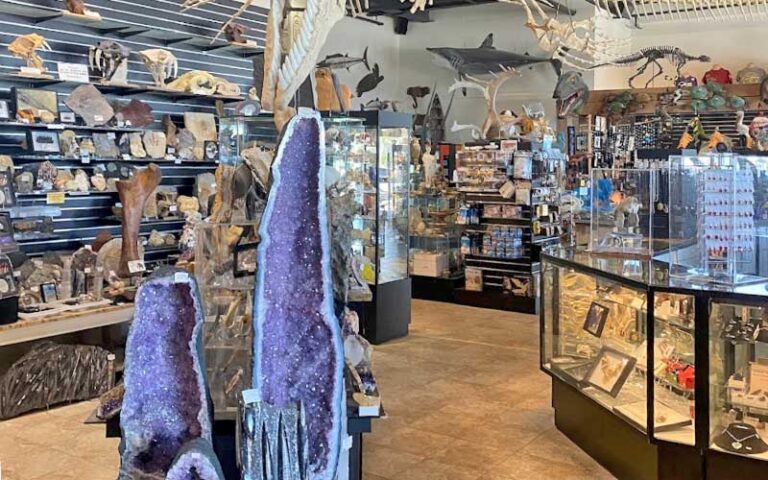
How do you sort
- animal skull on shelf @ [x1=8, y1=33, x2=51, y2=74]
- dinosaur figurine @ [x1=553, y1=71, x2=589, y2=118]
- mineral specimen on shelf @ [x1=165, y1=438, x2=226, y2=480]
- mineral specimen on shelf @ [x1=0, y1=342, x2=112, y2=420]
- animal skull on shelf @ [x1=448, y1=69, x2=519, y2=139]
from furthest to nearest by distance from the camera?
dinosaur figurine @ [x1=553, y1=71, x2=589, y2=118] < animal skull on shelf @ [x1=448, y1=69, x2=519, y2=139] < animal skull on shelf @ [x1=8, y1=33, x2=51, y2=74] < mineral specimen on shelf @ [x1=0, y1=342, x2=112, y2=420] < mineral specimen on shelf @ [x1=165, y1=438, x2=226, y2=480]

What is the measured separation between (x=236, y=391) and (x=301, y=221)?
71 centimetres

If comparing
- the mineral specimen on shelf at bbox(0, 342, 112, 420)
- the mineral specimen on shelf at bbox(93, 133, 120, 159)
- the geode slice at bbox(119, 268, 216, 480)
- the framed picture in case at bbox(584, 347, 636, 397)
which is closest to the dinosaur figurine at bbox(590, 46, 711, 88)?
the mineral specimen on shelf at bbox(93, 133, 120, 159)

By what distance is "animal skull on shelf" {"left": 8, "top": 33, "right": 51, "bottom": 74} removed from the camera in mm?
5758

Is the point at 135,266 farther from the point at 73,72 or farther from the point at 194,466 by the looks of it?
the point at 194,466

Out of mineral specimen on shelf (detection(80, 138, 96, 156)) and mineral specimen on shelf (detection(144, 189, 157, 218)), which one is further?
mineral specimen on shelf (detection(144, 189, 157, 218))

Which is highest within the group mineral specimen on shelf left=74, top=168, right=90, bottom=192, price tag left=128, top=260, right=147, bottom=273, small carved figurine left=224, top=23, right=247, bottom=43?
small carved figurine left=224, top=23, right=247, bottom=43

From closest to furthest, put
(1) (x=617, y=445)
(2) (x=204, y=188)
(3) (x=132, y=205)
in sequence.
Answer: (1) (x=617, y=445), (3) (x=132, y=205), (2) (x=204, y=188)

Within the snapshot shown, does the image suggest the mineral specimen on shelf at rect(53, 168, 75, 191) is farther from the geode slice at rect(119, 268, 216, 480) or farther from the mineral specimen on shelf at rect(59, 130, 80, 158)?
the geode slice at rect(119, 268, 216, 480)

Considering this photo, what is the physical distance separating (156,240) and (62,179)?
1.05 m

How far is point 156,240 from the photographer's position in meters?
6.91

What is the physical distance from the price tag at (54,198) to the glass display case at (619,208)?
414cm

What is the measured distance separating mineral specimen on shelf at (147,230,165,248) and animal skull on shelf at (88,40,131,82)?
141 centimetres

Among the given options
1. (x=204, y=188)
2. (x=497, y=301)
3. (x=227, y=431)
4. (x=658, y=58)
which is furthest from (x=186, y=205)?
(x=658, y=58)

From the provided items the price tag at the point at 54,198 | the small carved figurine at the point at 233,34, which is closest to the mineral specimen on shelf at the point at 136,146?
the price tag at the point at 54,198
